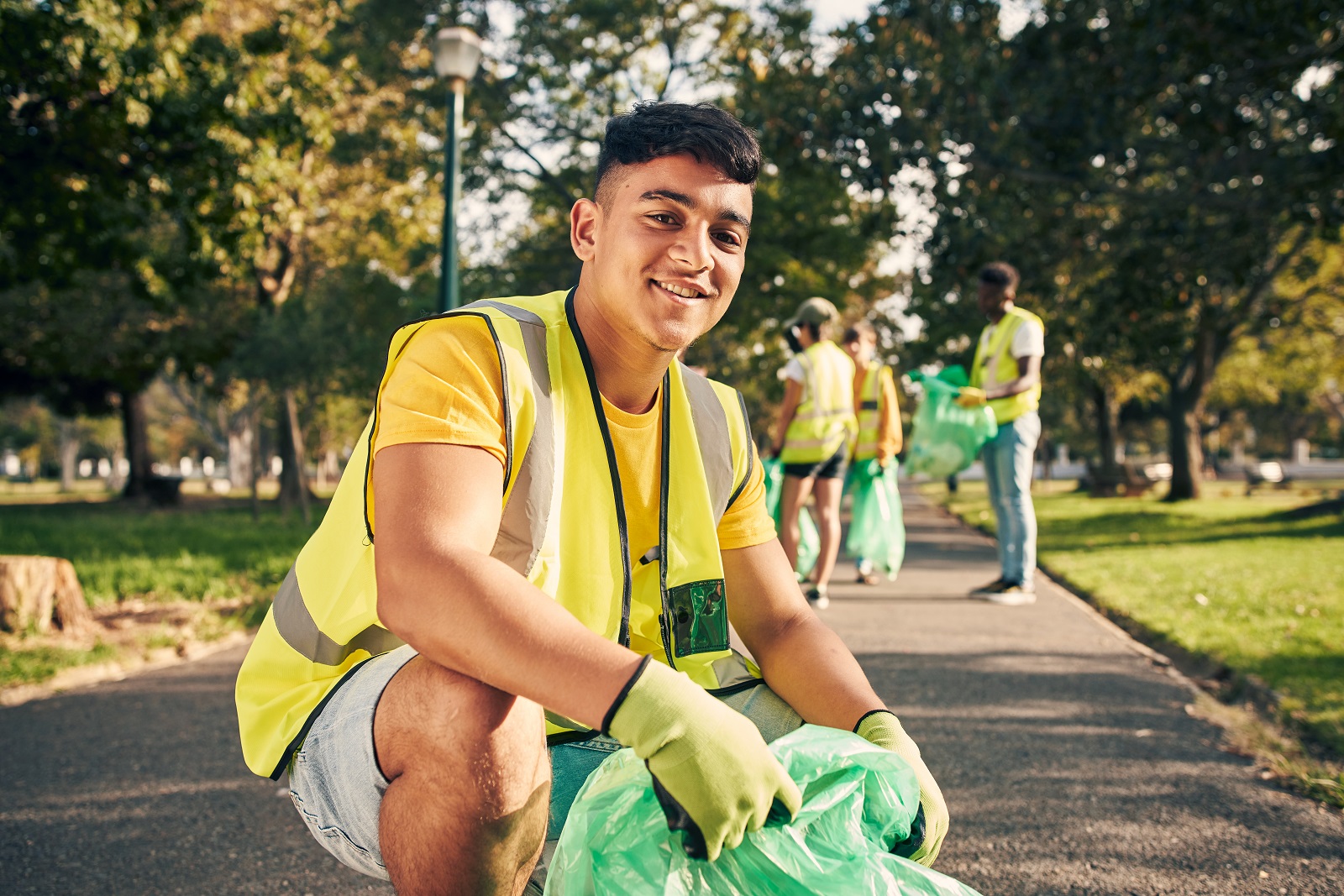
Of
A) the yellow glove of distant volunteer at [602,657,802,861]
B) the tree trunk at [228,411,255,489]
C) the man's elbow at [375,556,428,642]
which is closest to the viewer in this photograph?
the yellow glove of distant volunteer at [602,657,802,861]

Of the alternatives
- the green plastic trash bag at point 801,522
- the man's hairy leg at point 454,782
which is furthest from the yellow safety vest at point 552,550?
the green plastic trash bag at point 801,522

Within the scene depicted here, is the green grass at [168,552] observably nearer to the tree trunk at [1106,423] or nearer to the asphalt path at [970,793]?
the asphalt path at [970,793]

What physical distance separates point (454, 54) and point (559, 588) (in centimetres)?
843

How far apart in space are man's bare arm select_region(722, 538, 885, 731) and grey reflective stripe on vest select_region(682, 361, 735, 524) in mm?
150

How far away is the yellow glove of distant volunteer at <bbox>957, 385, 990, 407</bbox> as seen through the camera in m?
7.01

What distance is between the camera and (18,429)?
6569 centimetres

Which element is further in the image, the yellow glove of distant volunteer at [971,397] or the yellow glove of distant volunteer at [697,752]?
the yellow glove of distant volunteer at [971,397]

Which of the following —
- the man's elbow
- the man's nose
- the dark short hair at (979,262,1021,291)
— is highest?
the dark short hair at (979,262,1021,291)

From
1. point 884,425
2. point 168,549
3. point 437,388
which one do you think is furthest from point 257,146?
point 437,388

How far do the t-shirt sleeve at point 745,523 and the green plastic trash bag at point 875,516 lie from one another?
6021 millimetres

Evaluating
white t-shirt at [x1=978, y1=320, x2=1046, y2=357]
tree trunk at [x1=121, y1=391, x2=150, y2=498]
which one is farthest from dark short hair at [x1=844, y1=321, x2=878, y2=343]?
tree trunk at [x1=121, y1=391, x2=150, y2=498]

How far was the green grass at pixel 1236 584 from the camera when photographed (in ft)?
15.6

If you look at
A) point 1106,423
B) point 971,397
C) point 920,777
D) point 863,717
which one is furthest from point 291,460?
point 1106,423

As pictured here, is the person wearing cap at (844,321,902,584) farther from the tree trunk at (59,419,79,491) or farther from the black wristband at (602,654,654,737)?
the tree trunk at (59,419,79,491)
